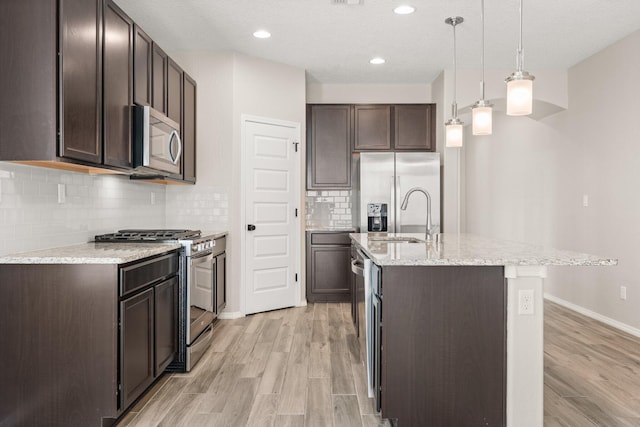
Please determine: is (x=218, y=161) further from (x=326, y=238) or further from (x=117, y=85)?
(x=117, y=85)

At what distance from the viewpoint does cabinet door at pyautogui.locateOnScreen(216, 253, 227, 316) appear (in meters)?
4.20

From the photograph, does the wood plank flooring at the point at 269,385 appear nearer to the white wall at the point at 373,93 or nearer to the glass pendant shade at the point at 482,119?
the glass pendant shade at the point at 482,119

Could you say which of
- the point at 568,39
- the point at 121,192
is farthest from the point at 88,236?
the point at 568,39

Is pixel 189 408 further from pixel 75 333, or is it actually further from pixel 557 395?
pixel 557 395

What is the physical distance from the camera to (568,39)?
4.28m

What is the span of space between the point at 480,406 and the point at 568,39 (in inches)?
143

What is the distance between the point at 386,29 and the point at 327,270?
8.94ft

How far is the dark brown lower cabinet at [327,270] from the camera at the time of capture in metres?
5.47

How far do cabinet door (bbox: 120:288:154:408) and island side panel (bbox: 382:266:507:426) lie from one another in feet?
4.17

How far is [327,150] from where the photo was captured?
573 centimetres

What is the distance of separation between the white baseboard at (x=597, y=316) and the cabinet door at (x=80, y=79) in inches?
174

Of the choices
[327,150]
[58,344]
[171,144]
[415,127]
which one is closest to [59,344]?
[58,344]

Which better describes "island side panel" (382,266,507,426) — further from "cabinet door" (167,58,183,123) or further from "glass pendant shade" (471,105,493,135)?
"cabinet door" (167,58,183,123)

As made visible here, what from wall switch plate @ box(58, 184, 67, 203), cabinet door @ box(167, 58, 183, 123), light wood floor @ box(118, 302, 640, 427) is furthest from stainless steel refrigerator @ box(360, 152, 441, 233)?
wall switch plate @ box(58, 184, 67, 203)
